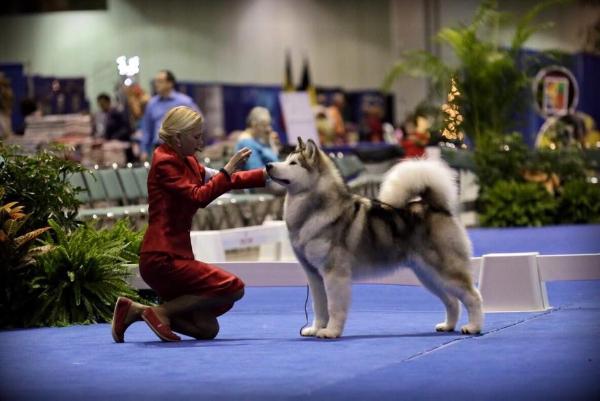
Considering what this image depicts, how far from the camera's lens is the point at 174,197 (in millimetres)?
6445

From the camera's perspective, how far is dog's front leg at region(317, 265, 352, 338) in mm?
6305

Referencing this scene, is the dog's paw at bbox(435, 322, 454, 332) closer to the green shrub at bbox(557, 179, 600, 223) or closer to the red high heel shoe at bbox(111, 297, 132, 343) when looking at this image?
the red high heel shoe at bbox(111, 297, 132, 343)

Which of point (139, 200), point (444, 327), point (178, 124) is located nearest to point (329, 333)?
point (444, 327)

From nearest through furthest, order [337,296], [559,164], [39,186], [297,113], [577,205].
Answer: [337,296] < [39,186] < [577,205] < [559,164] < [297,113]

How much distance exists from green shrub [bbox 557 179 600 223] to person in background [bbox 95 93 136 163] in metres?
5.68

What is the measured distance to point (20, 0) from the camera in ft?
58.2

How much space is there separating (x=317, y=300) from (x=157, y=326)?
0.86 metres

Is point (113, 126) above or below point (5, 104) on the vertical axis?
below

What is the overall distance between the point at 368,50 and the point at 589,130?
7249 mm

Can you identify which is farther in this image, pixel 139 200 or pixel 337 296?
pixel 139 200

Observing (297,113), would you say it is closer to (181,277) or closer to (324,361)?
(181,277)

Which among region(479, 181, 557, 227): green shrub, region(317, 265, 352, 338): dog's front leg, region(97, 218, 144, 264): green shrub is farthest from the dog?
region(479, 181, 557, 227): green shrub

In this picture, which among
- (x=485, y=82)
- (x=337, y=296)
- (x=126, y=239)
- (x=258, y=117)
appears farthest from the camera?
(x=485, y=82)

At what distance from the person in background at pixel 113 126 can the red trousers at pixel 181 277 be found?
998cm
